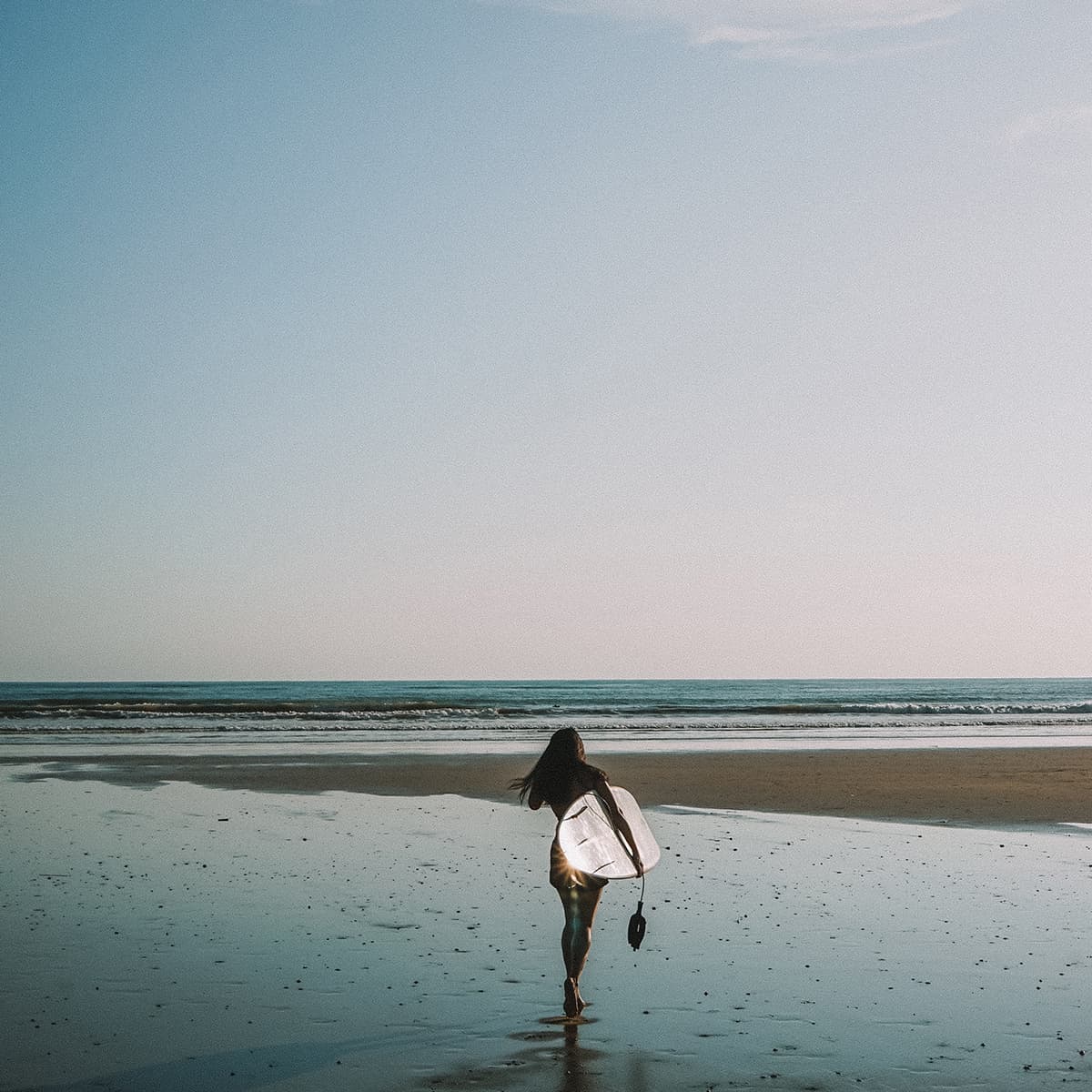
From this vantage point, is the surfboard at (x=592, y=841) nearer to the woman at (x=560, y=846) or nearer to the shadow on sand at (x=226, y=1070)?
the woman at (x=560, y=846)

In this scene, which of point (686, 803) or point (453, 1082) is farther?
point (686, 803)

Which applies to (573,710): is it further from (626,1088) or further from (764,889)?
(626,1088)

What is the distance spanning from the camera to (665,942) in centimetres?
828

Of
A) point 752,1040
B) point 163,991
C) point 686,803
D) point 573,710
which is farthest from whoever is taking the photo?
→ point 573,710

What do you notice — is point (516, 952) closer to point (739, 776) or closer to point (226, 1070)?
point (226, 1070)

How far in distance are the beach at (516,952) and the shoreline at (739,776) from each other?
55cm

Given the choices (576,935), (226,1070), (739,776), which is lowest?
(226,1070)

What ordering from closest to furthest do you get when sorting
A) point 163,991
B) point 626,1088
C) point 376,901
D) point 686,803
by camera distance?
point 626,1088, point 163,991, point 376,901, point 686,803

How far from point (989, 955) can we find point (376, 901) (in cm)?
503

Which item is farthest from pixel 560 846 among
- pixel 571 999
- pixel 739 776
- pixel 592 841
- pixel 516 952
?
pixel 739 776

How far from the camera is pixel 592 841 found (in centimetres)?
698

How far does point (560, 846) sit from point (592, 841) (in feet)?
0.75

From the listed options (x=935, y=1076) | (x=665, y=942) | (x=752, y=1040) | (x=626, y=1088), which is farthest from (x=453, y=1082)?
(x=665, y=942)

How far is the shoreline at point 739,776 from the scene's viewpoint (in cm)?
1641
